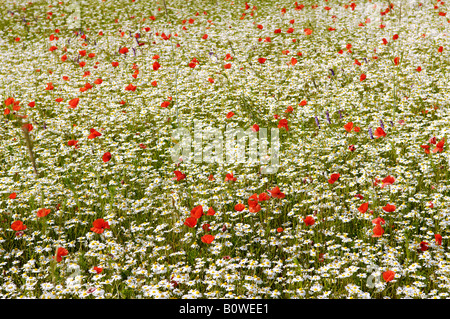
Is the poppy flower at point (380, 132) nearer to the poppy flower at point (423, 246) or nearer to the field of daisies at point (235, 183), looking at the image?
the field of daisies at point (235, 183)

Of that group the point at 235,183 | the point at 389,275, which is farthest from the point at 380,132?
the point at 389,275

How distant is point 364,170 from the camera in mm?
4441

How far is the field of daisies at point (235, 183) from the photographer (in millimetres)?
3240

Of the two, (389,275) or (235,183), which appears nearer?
(389,275)

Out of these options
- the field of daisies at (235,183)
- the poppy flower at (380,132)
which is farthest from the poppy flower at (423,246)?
the poppy flower at (380,132)

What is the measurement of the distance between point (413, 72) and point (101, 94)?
5.24 m

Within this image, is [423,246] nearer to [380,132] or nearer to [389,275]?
[389,275]

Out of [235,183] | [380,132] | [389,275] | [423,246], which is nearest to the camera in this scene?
[389,275]

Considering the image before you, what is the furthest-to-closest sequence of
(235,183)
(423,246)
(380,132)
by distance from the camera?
(235,183) < (380,132) < (423,246)

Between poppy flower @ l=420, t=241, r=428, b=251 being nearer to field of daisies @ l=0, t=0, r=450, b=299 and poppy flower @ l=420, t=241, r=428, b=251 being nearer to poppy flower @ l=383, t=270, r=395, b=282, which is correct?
field of daisies @ l=0, t=0, r=450, b=299

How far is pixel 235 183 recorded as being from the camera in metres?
4.46
